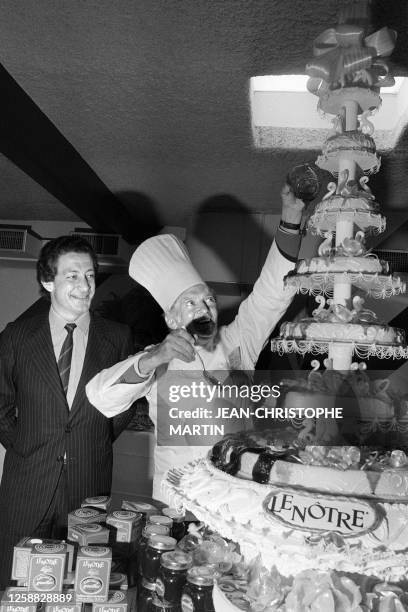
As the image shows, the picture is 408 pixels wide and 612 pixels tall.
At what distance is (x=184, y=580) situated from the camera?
1.04 metres

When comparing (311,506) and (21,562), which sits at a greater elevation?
(311,506)

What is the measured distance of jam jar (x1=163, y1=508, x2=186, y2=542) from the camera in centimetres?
126

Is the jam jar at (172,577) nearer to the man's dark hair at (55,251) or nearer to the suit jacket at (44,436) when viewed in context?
the suit jacket at (44,436)

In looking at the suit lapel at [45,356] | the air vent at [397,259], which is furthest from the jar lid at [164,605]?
the air vent at [397,259]

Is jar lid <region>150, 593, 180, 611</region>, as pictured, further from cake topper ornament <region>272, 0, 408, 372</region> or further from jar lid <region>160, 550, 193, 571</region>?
cake topper ornament <region>272, 0, 408, 372</region>

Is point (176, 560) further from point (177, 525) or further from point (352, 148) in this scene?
point (352, 148)

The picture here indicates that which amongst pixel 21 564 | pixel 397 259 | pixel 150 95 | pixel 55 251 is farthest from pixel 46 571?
pixel 397 259

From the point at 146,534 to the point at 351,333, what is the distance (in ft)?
1.78

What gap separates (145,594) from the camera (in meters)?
1.08

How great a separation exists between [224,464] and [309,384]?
200 mm

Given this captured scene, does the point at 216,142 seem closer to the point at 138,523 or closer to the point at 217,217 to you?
the point at 217,217

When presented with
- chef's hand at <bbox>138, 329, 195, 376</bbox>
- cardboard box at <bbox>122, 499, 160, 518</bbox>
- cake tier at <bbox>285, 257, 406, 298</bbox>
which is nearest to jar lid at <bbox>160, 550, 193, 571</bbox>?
cardboard box at <bbox>122, 499, 160, 518</bbox>

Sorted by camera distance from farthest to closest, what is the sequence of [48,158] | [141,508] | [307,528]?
[48,158] < [141,508] < [307,528]

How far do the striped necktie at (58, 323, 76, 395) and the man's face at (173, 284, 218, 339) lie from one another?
0.42m
